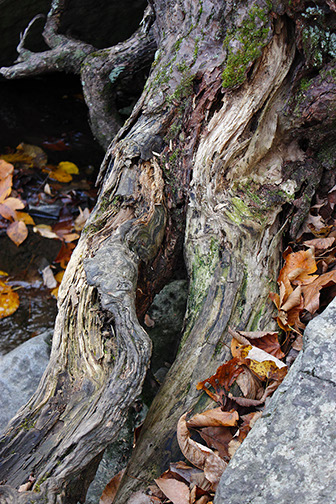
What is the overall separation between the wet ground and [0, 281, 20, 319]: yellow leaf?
0.04 meters

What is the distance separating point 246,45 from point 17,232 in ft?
8.27

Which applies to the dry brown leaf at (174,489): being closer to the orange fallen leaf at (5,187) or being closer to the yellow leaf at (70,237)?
the yellow leaf at (70,237)

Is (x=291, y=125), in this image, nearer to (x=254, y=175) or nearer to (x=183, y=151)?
(x=254, y=175)

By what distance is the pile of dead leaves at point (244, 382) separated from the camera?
1656 millimetres

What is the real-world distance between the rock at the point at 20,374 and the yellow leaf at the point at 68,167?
7.07 ft

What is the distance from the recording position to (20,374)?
2.68 metres

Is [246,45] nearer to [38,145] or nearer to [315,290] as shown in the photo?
[315,290]

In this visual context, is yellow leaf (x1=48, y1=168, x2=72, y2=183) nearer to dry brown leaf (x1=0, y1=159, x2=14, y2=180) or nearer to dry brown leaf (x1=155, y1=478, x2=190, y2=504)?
dry brown leaf (x1=0, y1=159, x2=14, y2=180)

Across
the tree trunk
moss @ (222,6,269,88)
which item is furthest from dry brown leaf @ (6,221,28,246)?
moss @ (222,6,269,88)

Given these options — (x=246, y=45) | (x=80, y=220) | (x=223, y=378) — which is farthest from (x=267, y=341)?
(x=80, y=220)

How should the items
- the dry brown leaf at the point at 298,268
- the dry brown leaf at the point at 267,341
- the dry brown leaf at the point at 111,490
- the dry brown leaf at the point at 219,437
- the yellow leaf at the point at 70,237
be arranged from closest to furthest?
1. the dry brown leaf at the point at 219,437
2. the dry brown leaf at the point at 111,490
3. the dry brown leaf at the point at 267,341
4. the dry brown leaf at the point at 298,268
5. the yellow leaf at the point at 70,237

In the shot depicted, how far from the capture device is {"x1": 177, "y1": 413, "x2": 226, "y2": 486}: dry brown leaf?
1611 millimetres

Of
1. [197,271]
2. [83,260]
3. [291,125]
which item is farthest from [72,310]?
[291,125]

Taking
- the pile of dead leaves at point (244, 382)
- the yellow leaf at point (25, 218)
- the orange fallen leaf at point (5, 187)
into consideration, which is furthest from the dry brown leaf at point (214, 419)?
the orange fallen leaf at point (5, 187)
